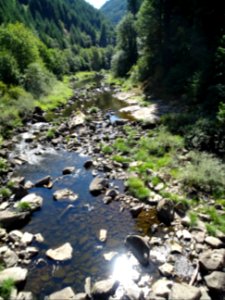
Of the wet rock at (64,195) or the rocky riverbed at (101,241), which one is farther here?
the wet rock at (64,195)

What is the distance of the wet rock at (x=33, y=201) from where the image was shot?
13.4 meters

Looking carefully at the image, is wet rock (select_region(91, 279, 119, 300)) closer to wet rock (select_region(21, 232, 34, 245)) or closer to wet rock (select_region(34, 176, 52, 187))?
wet rock (select_region(21, 232, 34, 245))

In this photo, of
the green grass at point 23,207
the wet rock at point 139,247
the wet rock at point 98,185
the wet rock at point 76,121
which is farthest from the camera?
the wet rock at point 76,121

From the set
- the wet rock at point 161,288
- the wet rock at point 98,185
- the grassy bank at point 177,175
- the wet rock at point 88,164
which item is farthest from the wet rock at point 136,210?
the wet rock at point 88,164

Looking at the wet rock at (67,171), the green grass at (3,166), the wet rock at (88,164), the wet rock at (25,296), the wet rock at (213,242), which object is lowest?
the wet rock at (213,242)

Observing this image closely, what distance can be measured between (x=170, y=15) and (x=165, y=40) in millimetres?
3956

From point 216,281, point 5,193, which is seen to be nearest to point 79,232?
point 5,193

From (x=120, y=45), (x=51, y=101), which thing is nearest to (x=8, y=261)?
(x=51, y=101)

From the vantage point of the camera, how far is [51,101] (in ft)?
131

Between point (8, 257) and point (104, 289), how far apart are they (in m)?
4.14

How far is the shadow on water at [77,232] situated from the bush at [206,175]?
12.5 ft

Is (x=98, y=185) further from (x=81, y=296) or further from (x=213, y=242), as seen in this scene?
(x=81, y=296)

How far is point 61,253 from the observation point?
1033 cm

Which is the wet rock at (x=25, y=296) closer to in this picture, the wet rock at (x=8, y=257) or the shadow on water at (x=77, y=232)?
the shadow on water at (x=77, y=232)
